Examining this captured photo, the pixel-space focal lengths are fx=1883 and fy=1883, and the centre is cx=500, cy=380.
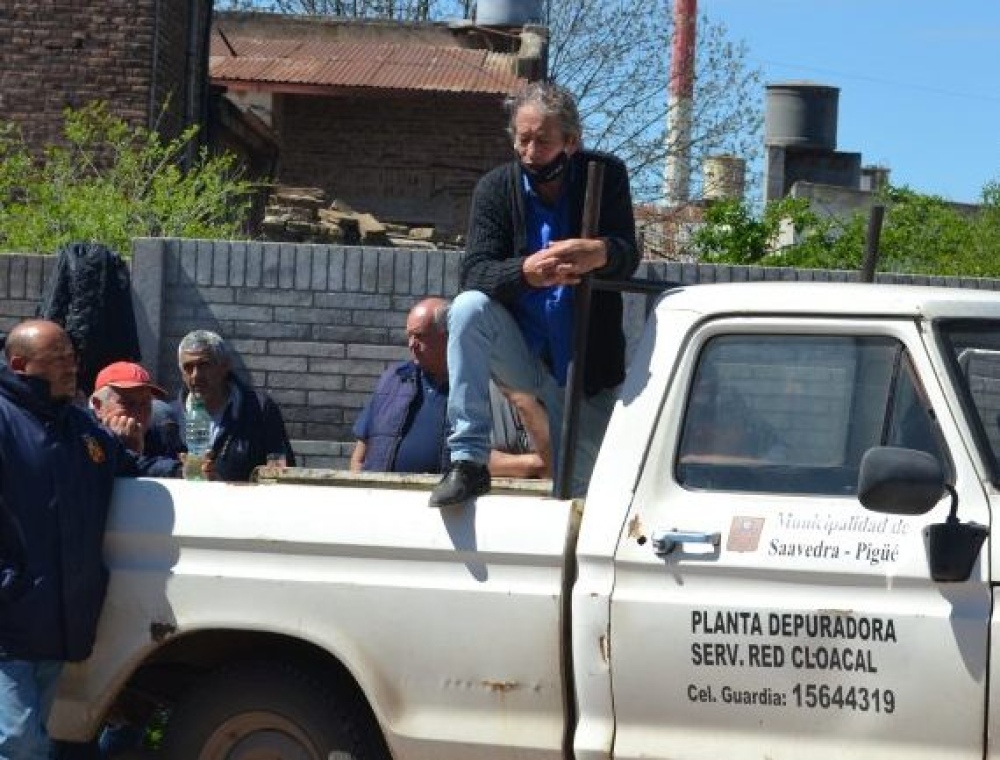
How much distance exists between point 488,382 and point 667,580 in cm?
99

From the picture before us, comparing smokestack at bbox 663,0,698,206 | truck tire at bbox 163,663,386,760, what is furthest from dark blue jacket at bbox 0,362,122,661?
smokestack at bbox 663,0,698,206

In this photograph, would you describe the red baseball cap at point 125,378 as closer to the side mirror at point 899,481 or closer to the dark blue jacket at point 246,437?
the dark blue jacket at point 246,437

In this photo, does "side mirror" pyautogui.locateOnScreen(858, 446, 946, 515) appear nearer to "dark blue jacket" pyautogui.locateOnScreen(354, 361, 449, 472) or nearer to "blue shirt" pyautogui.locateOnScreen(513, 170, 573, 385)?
"blue shirt" pyautogui.locateOnScreen(513, 170, 573, 385)

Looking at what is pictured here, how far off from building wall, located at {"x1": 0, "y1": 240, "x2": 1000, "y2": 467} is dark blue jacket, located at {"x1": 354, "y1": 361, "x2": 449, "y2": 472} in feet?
7.73

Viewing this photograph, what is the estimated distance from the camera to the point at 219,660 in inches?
214

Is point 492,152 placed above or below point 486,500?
above

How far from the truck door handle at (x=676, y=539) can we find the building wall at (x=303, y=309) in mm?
5055

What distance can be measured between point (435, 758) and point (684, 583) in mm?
853

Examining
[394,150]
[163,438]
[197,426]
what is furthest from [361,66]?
[163,438]

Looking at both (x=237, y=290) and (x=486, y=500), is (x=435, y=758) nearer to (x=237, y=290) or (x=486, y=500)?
(x=486, y=500)

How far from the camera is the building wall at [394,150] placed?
69.3 ft

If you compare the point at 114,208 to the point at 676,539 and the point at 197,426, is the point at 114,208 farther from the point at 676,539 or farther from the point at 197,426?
the point at 676,539

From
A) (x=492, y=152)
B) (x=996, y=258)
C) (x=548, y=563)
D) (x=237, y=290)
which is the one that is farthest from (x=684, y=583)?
(x=492, y=152)

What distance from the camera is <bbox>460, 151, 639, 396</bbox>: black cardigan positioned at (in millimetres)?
5613
